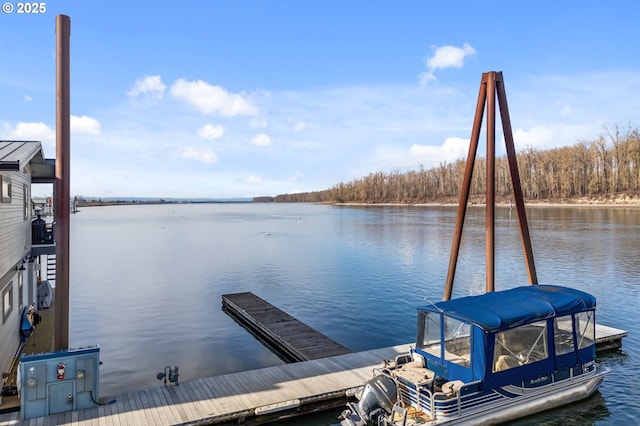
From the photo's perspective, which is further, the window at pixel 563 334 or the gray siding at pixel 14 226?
the gray siding at pixel 14 226

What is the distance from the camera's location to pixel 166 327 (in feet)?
73.5

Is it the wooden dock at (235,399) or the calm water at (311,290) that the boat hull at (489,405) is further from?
the wooden dock at (235,399)

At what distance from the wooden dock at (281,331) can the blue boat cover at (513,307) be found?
5548mm

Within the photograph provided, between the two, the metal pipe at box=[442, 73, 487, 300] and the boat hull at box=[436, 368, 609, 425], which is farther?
the metal pipe at box=[442, 73, 487, 300]

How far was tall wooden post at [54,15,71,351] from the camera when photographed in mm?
11258

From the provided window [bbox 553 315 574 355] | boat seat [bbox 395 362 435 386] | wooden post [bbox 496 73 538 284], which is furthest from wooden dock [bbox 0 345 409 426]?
wooden post [bbox 496 73 538 284]

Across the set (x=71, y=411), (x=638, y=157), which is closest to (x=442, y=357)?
(x=71, y=411)

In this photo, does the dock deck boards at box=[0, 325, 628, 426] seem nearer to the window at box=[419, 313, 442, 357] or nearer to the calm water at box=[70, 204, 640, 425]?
the calm water at box=[70, 204, 640, 425]

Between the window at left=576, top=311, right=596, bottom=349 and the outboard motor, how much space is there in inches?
228

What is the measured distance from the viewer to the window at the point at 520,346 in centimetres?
1083

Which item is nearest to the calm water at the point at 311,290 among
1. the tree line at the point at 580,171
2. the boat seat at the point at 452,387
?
the boat seat at the point at 452,387

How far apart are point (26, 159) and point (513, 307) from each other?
1330 centimetres

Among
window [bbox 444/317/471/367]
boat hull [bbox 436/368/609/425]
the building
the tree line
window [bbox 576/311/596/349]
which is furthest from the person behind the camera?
the tree line

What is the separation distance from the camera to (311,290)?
98.2 ft
